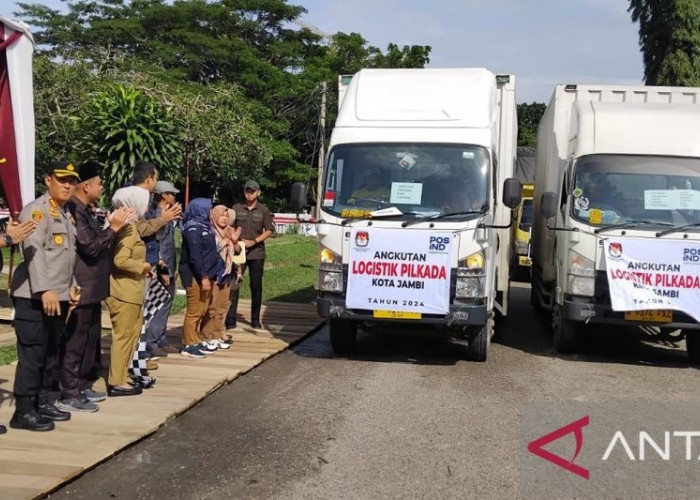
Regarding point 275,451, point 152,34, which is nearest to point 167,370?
point 275,451

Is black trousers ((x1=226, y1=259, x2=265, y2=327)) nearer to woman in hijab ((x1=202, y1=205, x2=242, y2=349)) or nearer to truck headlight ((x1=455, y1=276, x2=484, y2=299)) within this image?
woman in hijab ((x1=202, y1=205, x2=242, y2=349))

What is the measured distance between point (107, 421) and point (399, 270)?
11.7 ft

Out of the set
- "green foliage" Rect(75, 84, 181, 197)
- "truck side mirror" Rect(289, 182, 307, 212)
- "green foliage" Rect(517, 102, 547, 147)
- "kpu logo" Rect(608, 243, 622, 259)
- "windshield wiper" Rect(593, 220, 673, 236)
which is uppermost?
"green foliage" Rect(517, 102, 547, 147)

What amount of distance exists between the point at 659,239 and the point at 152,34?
40.8m

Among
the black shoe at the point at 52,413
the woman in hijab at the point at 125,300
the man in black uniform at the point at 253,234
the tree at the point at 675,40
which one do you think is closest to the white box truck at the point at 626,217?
the man in black uniform at the point at 253,234

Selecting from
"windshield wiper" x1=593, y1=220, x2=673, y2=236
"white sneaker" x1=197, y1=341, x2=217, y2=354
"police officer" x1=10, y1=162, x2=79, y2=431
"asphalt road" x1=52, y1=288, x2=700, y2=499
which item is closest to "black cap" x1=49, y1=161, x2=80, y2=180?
"police officer" x1=10, y1=162, x2=79, y2=431

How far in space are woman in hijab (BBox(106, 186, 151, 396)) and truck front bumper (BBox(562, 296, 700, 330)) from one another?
4.77 m

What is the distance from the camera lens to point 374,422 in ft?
20.8

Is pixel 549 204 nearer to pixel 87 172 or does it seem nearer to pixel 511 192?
pixel 511 192

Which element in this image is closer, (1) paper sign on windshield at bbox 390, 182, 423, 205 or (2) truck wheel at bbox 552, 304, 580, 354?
(1) paper sign on windshield at bbox 390, 182, 423, 205

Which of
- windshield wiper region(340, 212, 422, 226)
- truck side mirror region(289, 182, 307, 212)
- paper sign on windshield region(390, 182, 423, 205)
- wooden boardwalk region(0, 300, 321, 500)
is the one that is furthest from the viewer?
truck side mirror region(289, 182, 307, 212)

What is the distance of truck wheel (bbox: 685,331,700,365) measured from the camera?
9.24 metres

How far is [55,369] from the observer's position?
20.8 ft

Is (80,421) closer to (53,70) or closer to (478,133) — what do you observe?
(478,133)
